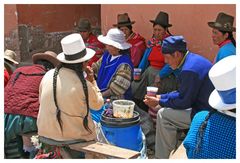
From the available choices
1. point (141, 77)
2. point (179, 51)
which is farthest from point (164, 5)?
point (179, 51)

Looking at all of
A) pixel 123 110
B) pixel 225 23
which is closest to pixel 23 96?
pixel 123 110

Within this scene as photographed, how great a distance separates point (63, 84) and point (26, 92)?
685 mm

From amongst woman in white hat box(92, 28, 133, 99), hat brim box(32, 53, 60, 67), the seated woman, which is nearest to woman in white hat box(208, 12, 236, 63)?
the seated woman

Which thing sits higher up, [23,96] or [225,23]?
[225,23]

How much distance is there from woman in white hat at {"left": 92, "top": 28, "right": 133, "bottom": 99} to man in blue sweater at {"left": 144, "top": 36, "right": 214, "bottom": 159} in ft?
1.75

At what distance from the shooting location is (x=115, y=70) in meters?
4.95

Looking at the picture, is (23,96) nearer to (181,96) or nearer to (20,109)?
(20,109)

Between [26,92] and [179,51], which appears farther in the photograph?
[179,51]

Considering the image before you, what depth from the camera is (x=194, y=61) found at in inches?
160

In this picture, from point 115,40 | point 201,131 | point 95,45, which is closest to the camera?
point 201,131

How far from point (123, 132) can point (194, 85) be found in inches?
34.8

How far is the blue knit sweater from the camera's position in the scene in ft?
13.2

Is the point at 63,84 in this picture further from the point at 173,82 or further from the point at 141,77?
the point at 141,77

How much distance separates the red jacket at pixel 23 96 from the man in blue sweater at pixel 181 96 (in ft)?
4.25
